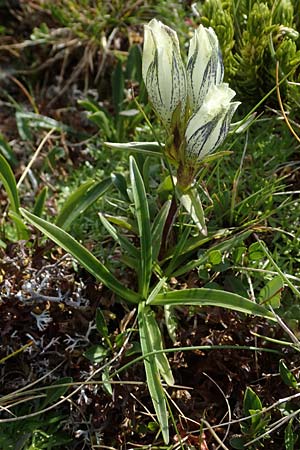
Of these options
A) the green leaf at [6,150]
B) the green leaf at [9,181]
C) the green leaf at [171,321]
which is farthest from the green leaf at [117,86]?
the green leaf at [171,321]

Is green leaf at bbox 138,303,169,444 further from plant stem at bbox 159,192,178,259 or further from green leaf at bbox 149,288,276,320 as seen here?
plant stem at bbox 159,192,178,259

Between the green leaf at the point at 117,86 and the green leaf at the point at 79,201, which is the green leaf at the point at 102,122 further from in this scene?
the green leaf at the point at 79,201

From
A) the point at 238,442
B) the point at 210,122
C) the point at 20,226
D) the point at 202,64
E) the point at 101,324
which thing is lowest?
the point at 238,442

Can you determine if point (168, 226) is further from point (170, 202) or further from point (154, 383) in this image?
point (154, 383)

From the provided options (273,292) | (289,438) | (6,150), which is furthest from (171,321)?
(6,150)

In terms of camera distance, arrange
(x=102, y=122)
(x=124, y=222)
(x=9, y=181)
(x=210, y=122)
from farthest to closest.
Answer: (x=102, y=122)
(x=9, y=181)
(x=124, y=222)
(x=210, y=122)

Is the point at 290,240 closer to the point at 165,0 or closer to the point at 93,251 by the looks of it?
the point at 93,251

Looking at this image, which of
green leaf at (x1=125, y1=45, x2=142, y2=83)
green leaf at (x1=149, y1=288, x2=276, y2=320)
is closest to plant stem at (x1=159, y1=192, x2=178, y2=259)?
green leaf at (x1=149, y1=288, x2=276, y2=320)
